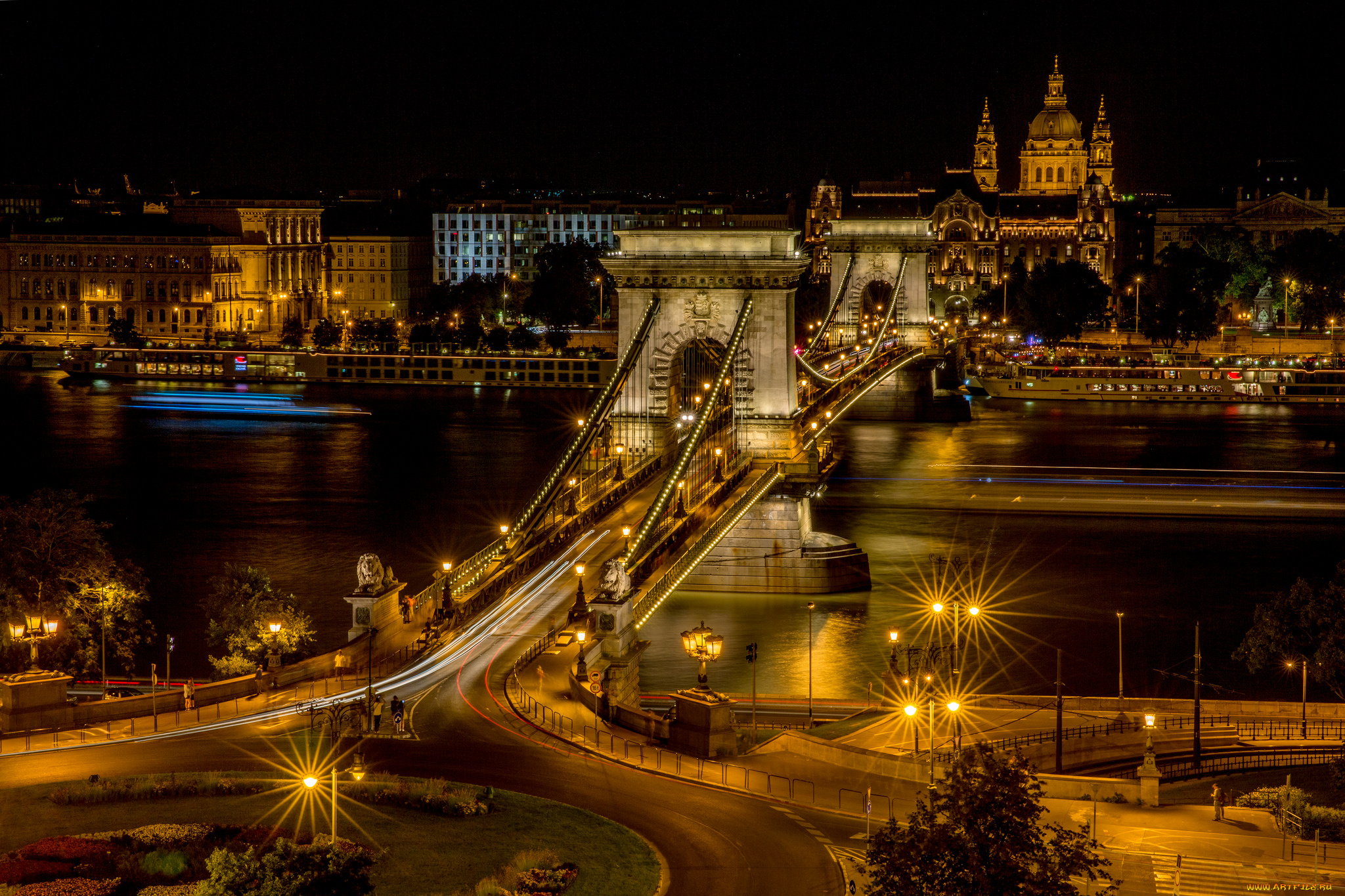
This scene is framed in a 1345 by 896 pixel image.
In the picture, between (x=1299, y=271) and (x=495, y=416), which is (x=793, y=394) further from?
(x=1299, y=271)

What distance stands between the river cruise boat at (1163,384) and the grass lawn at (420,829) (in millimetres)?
78240

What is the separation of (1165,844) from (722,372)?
73.8 feet

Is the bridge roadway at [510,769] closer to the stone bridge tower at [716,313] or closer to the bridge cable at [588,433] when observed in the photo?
the bridge cable at [588,433]

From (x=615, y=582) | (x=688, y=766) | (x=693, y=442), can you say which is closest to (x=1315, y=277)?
(x=693, y=442)

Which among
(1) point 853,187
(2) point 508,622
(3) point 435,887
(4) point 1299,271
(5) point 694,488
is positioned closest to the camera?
(3) point 435,887

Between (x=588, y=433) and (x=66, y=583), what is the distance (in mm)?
12679

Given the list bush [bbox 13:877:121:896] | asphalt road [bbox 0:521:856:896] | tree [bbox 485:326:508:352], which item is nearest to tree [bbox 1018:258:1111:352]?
tree [bbox 485:326:508:352]

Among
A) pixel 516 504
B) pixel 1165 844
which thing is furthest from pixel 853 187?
pixel 1165 844

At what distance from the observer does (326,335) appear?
369 ft

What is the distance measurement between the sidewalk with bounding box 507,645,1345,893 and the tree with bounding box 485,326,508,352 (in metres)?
80.9

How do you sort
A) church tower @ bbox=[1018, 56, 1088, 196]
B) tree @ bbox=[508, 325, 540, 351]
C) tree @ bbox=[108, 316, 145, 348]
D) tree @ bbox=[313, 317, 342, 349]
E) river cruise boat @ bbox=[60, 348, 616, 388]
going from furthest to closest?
1. church tower @ bbox=[1018, 56, 1088, 196]
2. tree @ bbox=[108, 316, 145, 348]
3. tree @ bbox=[313, 317, 342, 349]
4. tree @ bbox=[508, 325, 540, 351]
5. river cruise boat @ bbox=[60, 348, 616, 388]

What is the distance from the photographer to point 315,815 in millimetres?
18922

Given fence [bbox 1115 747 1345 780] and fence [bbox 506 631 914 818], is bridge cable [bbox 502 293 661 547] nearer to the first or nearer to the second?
fence [bbox 506 631 914 818]

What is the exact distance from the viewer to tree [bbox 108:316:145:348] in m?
114
